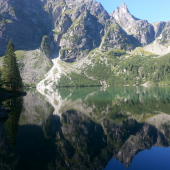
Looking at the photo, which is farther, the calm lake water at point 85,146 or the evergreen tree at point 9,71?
the evergreen tree at point 9,71

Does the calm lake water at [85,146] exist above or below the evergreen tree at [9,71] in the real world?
below

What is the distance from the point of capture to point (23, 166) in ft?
46.2

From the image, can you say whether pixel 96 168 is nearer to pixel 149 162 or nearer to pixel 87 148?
pixel 87 148

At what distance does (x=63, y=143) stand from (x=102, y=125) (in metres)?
10.0

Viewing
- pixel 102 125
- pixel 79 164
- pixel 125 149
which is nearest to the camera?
pixel 79 164

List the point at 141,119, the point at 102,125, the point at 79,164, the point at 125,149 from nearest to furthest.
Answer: the point at 79,164
the point at 125,149
the point at 102,125
the point at 141,119

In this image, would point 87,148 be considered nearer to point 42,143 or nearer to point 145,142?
point 42,143

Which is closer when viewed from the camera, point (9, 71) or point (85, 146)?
point (85, 146)

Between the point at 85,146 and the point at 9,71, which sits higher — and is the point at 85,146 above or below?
below

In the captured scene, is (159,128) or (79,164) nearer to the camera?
(79,164)

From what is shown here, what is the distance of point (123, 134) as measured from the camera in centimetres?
2331

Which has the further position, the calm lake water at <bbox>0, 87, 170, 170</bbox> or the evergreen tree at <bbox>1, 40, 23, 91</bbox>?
the evergreen tree at <bbox>1, 40, 23, 91</bbox>

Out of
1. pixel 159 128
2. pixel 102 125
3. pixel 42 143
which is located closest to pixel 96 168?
pixel 42 143

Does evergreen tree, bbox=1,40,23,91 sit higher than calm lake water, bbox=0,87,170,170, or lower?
higher
